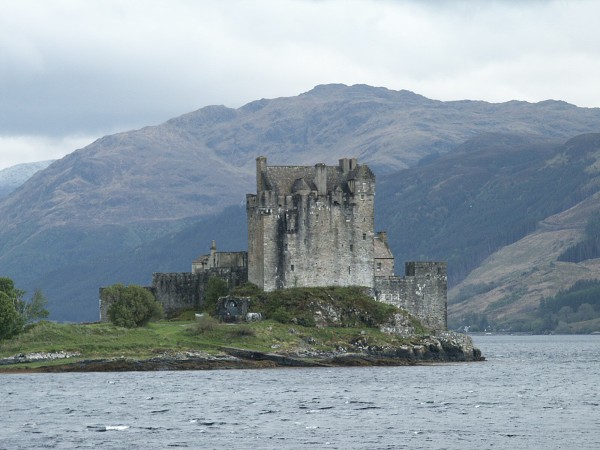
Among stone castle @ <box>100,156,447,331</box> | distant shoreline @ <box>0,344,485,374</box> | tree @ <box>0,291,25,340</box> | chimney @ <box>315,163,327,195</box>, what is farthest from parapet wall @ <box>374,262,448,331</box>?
tree @ <box>0,291,25,340</box>

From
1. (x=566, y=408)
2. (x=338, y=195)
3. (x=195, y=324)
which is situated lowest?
(x=566, y=408)

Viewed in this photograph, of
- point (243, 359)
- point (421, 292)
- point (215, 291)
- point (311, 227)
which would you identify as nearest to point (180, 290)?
point (215, 291)

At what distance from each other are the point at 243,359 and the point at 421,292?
78.9ft

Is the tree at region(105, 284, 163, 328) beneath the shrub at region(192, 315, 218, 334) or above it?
above

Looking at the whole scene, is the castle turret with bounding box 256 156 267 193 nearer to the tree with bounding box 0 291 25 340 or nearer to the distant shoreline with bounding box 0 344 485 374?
the distant shoreline with bounding box 0 344 485 374

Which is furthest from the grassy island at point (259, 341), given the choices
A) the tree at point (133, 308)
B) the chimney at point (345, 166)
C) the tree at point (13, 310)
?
the chimney at point (345, 166)

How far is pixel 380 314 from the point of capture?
14400 cm

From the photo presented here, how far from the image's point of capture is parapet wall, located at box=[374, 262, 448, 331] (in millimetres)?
148875

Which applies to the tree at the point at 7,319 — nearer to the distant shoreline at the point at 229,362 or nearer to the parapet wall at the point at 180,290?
the distant shoreline at the point at 229,362

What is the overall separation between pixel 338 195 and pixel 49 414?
6054 cm

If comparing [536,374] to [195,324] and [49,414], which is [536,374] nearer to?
[195,324]

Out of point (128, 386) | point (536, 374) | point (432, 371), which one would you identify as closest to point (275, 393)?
A: point (128, 386)

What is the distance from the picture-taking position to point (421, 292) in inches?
5896

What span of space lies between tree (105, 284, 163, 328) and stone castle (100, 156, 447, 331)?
10.2m
